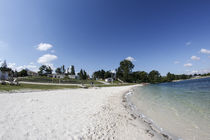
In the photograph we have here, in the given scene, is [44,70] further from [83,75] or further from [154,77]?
[154,77]

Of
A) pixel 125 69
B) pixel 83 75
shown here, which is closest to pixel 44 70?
pixel 83 75

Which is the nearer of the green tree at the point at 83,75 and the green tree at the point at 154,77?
the green tree at the point at 83,75

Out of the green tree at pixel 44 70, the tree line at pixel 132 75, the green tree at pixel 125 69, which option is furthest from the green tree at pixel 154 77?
the green tree at pixel 44 70

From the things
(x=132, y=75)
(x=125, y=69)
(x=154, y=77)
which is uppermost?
(x=125, y=69)

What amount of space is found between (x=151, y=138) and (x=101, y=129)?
236 cm

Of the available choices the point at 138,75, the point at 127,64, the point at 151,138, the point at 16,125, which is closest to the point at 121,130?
the point at 151,138

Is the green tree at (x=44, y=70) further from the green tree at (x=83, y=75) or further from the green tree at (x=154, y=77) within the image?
the green tree at (x=154, y=77)

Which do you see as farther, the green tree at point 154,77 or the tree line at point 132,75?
the green tree at point 154,77

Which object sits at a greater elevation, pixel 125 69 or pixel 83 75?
pixel 125 69

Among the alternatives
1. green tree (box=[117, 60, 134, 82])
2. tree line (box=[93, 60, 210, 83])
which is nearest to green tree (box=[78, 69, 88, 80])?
tree line (box=[93, 60, 210, 83])

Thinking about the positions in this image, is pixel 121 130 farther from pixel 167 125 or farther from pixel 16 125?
pixel 16 125

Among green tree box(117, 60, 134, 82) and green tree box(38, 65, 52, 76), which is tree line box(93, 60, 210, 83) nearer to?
green tree box(117, 60, 134, 82)

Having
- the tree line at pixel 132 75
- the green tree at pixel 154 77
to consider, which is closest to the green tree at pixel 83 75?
the tree line at pixel 132 75

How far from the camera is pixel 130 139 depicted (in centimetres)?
352
